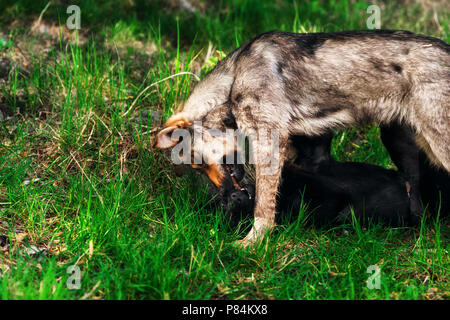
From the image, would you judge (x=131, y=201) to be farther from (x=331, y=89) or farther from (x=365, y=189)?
(x=365, y=189)

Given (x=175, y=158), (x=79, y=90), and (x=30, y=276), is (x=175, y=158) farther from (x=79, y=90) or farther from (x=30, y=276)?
(x=30, y=276)

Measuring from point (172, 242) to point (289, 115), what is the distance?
1378mm

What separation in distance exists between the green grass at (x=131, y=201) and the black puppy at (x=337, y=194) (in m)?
0.16

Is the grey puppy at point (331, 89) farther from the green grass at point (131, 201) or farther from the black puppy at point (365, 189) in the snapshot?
the green grass at point (131, 201)

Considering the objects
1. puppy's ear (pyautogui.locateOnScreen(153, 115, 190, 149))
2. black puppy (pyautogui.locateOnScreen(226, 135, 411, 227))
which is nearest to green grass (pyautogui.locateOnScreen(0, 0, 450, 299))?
black puppy (pyautogui.locateOnScreen(226, 135, 411, 227))

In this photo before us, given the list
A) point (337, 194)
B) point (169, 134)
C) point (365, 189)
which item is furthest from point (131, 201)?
point (365, 189)

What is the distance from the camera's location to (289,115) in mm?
3871

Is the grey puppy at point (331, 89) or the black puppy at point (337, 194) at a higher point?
the grey puppy at point (331, 89)

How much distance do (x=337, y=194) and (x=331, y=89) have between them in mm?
962

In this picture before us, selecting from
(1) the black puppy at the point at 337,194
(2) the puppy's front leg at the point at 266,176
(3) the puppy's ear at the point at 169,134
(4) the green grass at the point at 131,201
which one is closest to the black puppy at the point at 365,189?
(1) the black puppy at the point at 337,194

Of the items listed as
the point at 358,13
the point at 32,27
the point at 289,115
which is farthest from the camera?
the point at 358,13

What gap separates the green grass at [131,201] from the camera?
3096 mm

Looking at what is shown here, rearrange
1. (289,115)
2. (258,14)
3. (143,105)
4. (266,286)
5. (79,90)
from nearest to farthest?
(266,286)
(289,115)
(79,90)
(143,105)
(258,14)

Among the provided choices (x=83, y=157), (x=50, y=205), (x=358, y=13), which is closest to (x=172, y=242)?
(x=50, y=205)
